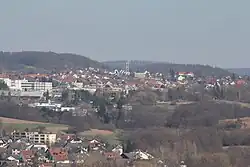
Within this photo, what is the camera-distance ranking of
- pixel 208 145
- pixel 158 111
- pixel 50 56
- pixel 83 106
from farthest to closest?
pixel 50 56 → pixel 83 106 → pixel 158 111 → pixel 208 145

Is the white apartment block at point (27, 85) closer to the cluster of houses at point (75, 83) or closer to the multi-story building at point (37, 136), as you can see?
the cluster of houses at point (75, 83)

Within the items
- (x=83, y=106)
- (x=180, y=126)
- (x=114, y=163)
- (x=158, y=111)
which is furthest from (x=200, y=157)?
(x=83, y=106)

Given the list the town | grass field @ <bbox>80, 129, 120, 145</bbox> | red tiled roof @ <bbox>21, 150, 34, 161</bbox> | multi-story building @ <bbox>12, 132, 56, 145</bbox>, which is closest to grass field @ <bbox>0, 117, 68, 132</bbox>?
the town

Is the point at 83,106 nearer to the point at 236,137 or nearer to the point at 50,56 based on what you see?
the point at 236,137

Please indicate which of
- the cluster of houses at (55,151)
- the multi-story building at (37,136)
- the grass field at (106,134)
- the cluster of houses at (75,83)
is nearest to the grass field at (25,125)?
the grass field at (106,134)

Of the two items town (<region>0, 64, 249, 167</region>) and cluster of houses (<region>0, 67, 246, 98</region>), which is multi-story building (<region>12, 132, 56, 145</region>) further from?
cluster of houses (<region>0, 67, 246, 98</region>)
